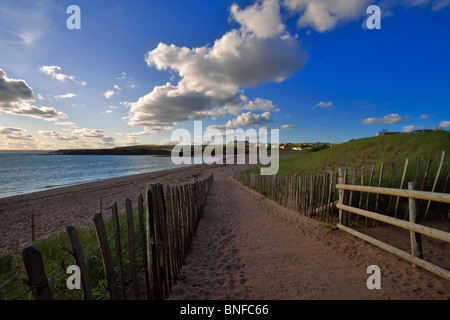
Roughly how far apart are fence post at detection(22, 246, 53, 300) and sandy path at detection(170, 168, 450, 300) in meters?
2.14

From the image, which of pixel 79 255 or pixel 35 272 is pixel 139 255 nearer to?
pixel 79 255

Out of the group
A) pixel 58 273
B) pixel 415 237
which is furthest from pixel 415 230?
pixel 58 273

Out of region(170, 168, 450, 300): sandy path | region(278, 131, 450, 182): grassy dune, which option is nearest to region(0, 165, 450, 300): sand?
region(170, 168, 450, 300): sandy path

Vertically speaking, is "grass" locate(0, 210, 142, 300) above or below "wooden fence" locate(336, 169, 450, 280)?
below

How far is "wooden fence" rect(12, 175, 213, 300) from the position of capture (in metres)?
1.37

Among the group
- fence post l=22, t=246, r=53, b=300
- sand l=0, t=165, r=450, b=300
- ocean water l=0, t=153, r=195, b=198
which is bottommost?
ocean water l=0, t=153, r=195, b=198

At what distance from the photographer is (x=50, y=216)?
10.9 m

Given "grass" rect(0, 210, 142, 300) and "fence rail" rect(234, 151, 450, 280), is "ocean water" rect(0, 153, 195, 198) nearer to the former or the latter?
"grass" rect(0, 210, 142, 300)

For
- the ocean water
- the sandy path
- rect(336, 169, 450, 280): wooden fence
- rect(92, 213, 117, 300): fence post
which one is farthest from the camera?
the ocean water

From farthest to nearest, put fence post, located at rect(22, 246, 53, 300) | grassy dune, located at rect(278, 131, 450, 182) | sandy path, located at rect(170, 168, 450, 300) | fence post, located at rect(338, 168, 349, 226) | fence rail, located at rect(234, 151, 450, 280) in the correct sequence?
grassy dune, located at rect(278, 131, 450, 182), fence post, located at rect(338, 168, 349, 226), fence rail, located at rect(234, 151, 450, 280), sandy path, located at rect(170, 168, 450, 300), fence post, located at rect(22, 246, 53, 300)

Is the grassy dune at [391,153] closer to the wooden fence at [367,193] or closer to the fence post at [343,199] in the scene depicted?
the wooden fence at [367,193]

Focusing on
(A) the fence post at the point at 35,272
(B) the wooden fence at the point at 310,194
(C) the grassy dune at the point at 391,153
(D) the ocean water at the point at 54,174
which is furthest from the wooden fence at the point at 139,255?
(D) the ocean water at the point at 54,174
